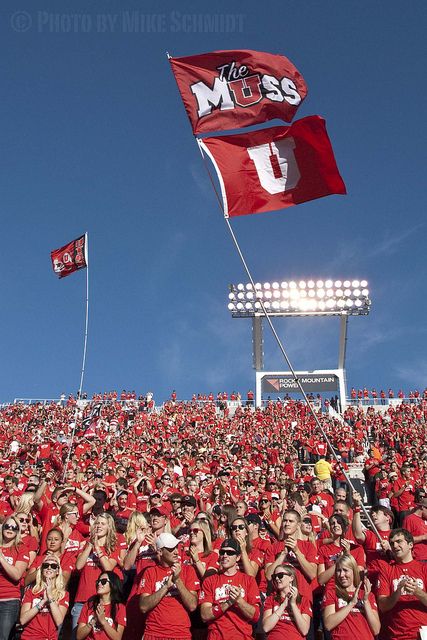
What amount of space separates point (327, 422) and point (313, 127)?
20.6m

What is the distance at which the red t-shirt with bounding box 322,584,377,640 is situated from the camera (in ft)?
16.6

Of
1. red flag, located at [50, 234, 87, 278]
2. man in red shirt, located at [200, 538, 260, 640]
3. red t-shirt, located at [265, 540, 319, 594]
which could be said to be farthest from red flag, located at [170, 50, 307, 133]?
red flag, located at [50, 234, 87, 278]

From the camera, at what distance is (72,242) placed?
687 inches

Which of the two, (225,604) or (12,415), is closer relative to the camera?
(225,604)

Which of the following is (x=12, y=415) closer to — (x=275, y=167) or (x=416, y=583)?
(x=275, y=167)

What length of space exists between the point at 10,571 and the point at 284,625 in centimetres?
294

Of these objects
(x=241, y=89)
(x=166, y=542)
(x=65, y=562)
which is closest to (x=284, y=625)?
(x=166, y=542)

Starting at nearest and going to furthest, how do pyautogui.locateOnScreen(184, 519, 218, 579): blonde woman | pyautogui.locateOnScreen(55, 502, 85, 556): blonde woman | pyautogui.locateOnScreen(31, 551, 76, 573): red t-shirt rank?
1. pyautogui.locateOnScreen(184, 519, 218, 579): blonde woman
2. pyautogui.locateOnScreen(31, 551, 76, 573): red t-shirt
3. pyautogui.locateOnScreen(55, 502, 85, 556): blonde woman

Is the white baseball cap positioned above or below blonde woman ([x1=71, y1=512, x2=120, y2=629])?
above

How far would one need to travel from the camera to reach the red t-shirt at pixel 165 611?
5125 mm

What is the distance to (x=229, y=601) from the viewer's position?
5.05 meters

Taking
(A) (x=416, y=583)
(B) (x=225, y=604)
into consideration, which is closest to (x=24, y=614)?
(B) (x=225, y=604)

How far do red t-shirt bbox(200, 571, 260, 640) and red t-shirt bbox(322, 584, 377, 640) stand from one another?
28.9 inches

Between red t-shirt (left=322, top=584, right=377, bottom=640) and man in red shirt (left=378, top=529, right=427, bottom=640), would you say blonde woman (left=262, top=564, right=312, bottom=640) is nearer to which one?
red t-shirt (left=322, top=584, right=377, bottom=640)
